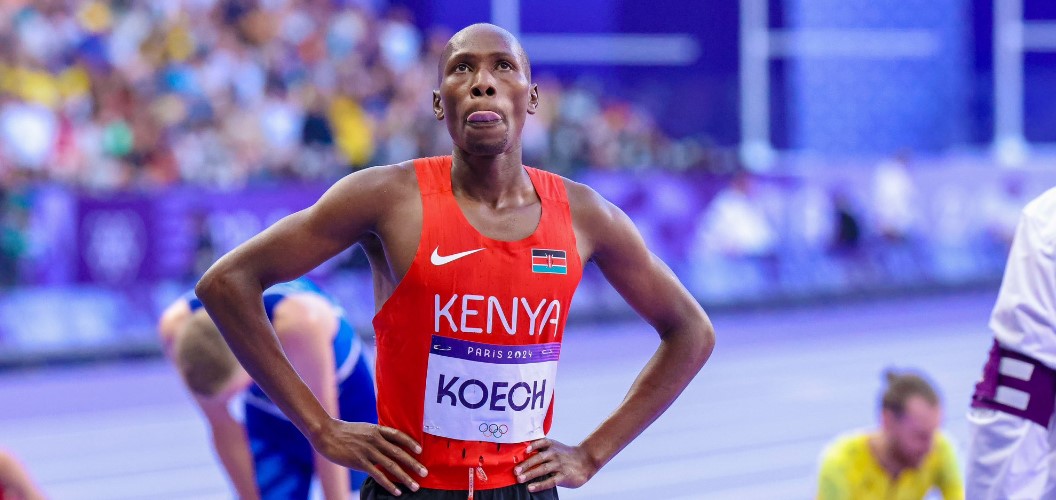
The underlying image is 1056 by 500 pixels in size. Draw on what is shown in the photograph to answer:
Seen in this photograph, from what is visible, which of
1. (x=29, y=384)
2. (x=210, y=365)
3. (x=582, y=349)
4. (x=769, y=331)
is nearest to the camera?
(x=210, y=365)

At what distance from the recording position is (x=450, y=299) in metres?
2.92

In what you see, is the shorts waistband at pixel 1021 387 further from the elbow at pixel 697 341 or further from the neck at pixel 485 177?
the neck at pixel 485 177

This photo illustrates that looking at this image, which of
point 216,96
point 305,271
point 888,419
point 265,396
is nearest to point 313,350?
point 265,396

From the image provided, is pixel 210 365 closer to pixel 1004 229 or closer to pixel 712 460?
pixel 712 460

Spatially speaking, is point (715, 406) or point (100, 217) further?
point (100, 217)

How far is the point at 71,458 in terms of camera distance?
28.6 feet

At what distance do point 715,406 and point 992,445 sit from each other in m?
7.18

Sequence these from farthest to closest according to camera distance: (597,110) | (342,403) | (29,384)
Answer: (597,110) → (29,384) → (342,403)

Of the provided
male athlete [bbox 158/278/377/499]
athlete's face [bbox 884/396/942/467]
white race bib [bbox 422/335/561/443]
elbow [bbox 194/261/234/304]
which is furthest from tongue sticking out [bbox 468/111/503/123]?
athlete's face [bbox 884/396/942/467]

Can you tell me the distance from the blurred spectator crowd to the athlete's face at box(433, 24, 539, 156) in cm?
921

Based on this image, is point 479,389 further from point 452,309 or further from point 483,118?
point 483,118

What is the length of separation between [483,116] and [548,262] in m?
0.35

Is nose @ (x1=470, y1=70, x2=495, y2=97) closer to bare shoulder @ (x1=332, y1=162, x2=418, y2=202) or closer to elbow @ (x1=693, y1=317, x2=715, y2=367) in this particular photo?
bare shoulder @ (x1=332, y1=162, x2=418, y2=202)

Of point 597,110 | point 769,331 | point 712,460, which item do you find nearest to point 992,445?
point 712,460
